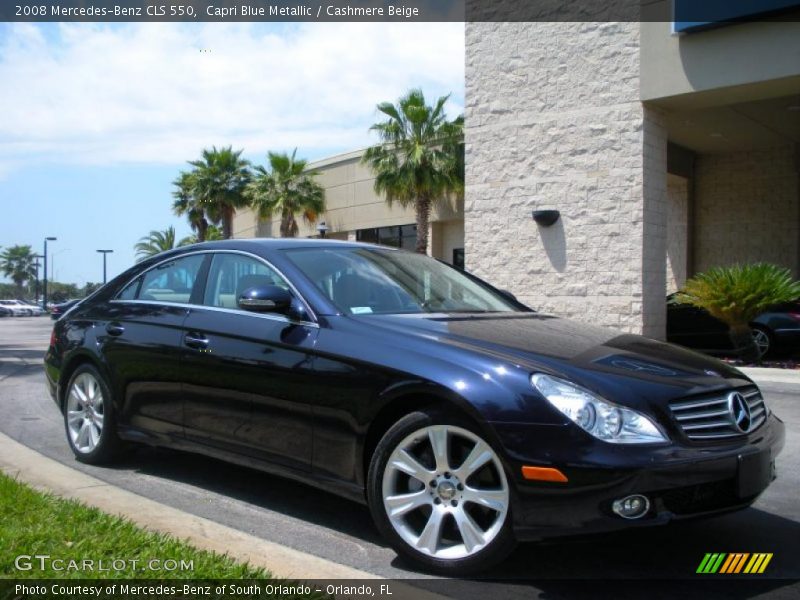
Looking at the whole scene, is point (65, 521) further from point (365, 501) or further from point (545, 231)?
point (545, 231)

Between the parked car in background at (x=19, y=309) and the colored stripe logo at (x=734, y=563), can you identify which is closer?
the colored stripe logo at (x=734, y=563)

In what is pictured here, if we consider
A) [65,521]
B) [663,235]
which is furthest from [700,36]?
[65,521]

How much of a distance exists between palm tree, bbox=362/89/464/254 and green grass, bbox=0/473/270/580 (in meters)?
23.3

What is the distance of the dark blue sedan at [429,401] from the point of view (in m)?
3.24

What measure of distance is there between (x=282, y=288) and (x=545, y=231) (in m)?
11.8

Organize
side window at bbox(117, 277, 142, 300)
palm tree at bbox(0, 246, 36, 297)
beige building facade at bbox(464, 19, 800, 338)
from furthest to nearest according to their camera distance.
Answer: palm tree at bbox(0, 246, 36, 297), beige building facade at bbox(464, 19, 800, 338), side window at bbox(117, 277, 142, 300)

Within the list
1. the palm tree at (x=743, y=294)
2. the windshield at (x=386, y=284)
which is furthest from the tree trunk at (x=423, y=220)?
the windshield at (x=386, y=284)

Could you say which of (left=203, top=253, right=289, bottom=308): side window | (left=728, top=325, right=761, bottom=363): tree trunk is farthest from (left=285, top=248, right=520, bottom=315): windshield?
(left=728, top=325, right=761, bottom=363): tree trunk

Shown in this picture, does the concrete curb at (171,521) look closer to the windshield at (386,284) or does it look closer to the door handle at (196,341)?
the door handle at (196,341)

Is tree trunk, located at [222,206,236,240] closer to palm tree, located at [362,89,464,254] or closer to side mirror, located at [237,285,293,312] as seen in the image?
palm tree, located at [362,89,464,254]

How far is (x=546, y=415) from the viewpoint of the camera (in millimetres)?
3270

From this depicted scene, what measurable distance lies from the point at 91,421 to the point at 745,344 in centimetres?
1044

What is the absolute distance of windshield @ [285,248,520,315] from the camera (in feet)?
14.4

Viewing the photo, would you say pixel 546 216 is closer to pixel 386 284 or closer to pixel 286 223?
pixel 386 284
